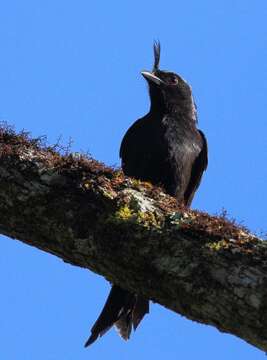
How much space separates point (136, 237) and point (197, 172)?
285 centimetres

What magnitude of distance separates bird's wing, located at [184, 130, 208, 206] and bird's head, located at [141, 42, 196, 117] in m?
0.51

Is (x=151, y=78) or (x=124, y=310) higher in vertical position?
(x=151, y=78)

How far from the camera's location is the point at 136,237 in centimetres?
295

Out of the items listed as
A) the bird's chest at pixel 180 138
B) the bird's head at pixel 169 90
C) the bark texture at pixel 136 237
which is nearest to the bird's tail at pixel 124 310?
the bark texture at pixel 136 237

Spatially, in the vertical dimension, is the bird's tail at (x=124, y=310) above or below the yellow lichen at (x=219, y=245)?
above

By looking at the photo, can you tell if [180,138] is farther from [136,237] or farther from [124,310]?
[136,237]

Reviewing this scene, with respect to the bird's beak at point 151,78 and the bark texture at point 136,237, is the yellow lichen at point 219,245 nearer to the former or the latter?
the bark texture at point 136,237

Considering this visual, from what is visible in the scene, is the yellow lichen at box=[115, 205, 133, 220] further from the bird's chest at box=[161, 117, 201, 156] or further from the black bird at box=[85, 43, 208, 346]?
the bird's chest at box=[161, 117, 201, 156]

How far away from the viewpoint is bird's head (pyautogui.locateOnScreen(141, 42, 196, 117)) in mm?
6152

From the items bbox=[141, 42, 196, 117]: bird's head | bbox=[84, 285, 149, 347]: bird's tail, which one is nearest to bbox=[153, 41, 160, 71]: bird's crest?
bbox=[141, 42, 196, 117]: bird's head

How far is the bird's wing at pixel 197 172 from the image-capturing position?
5.71 metres

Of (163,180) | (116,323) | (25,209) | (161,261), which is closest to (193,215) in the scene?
(161,261)

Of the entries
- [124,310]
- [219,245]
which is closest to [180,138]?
[124,310]

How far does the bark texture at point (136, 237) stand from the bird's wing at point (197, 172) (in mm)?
2418
